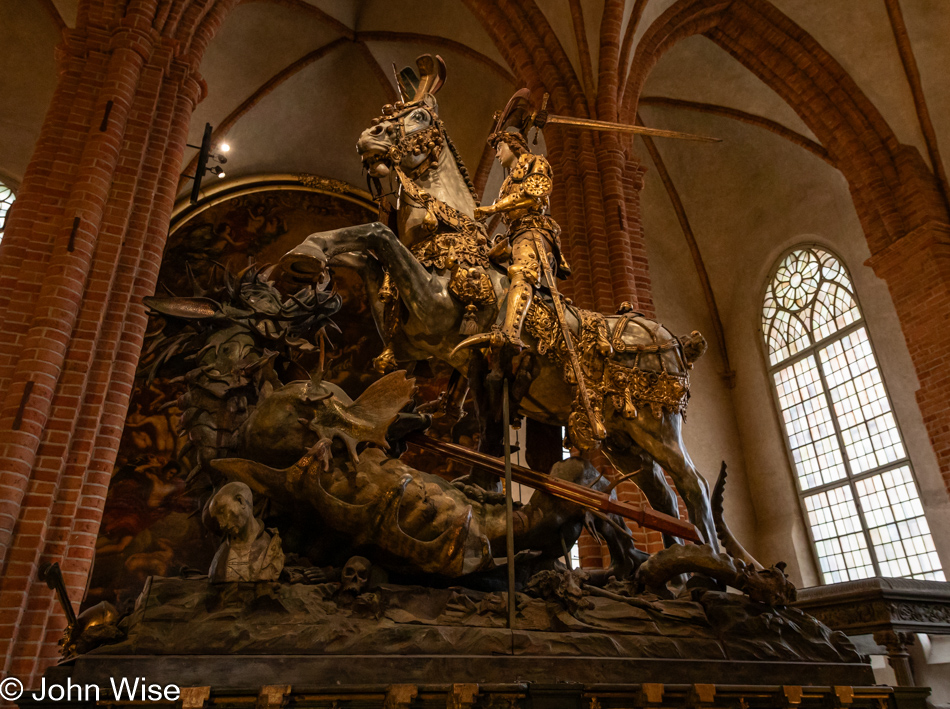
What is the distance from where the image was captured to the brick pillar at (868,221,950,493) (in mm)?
8602

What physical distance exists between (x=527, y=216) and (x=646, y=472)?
5.63 feet

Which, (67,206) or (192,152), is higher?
(192,152)

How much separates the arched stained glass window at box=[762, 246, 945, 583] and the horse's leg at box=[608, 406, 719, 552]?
7.82 metres

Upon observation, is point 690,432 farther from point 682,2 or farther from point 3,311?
point 3,311

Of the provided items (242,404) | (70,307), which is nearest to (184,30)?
(70,307)

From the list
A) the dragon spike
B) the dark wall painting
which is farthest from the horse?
the dark wall painting

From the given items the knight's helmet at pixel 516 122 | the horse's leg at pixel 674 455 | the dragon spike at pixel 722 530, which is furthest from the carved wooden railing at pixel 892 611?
the knight's helmet at pixel 516 122

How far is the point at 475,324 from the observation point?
3838 mm

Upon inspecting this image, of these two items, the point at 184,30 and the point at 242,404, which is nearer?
the point at 242,404

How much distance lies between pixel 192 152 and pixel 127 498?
5752 mm

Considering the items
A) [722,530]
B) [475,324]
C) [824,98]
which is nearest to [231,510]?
[475,324]

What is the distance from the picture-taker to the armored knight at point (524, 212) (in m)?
4.07

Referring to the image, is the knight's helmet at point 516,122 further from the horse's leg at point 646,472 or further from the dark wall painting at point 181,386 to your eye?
the dark wall painting at point 181,386

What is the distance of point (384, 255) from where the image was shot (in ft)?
11.7
